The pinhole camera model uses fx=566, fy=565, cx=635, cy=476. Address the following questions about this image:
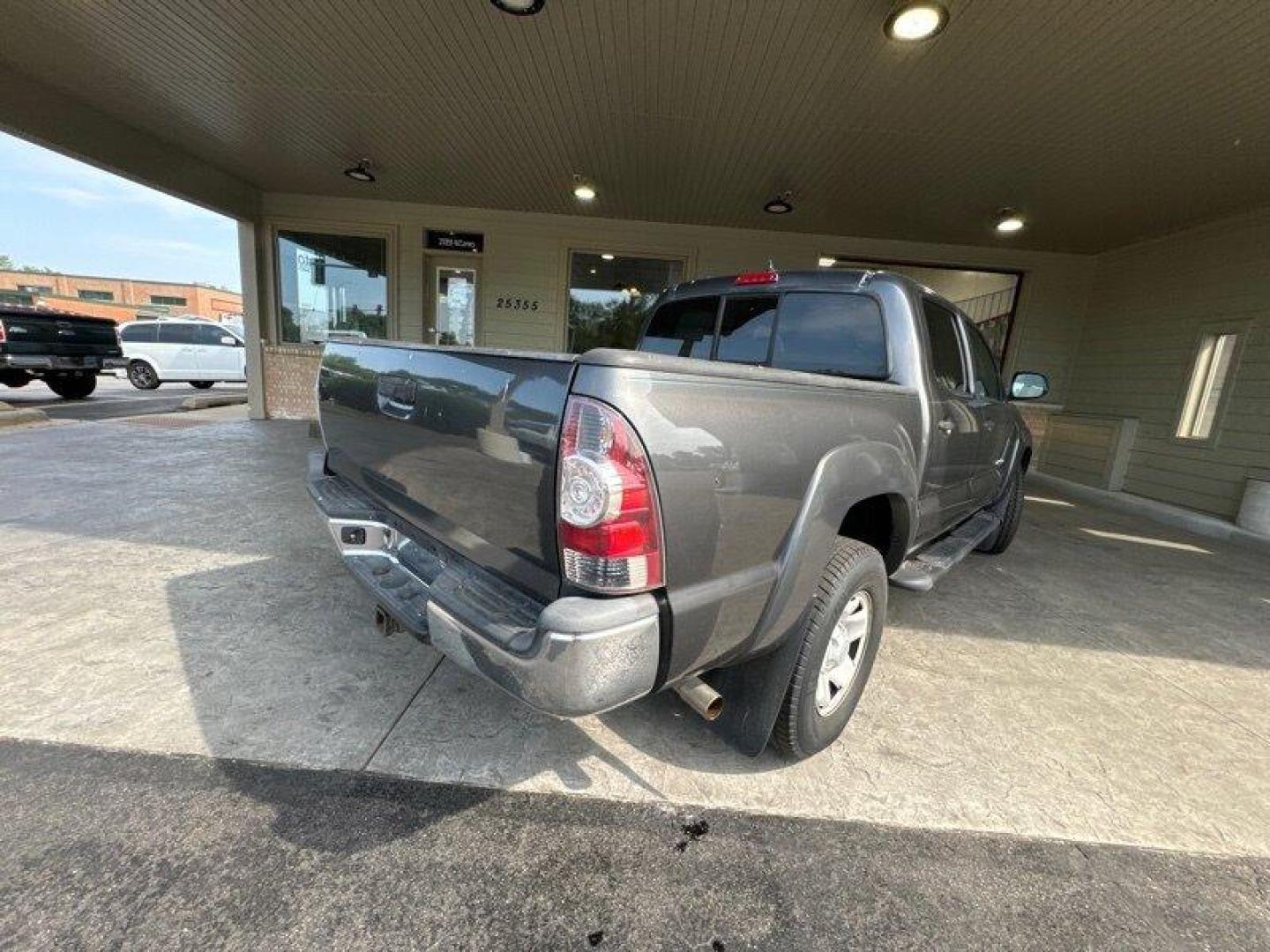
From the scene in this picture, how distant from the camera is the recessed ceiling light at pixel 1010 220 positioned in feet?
24.2

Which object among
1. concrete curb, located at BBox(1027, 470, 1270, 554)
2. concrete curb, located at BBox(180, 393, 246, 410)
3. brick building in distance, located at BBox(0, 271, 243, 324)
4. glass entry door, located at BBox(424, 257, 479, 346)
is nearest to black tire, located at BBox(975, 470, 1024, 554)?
concrete curb, located at BBox(1027, 470, 1270, 554)

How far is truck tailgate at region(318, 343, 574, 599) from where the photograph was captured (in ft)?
4.89

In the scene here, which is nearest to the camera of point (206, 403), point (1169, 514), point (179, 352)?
point (1169, 514)

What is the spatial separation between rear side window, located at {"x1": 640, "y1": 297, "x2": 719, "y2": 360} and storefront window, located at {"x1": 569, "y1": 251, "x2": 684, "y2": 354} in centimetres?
597

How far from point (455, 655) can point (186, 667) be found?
1723mm

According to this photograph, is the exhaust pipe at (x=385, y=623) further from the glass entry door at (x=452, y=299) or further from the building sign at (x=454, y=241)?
the building sign at (x=454, y=241)

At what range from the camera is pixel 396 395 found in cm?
207

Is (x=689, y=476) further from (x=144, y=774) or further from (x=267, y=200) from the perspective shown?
(x=267, y=200)

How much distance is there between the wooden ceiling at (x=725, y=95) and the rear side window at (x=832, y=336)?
2599 millimetres

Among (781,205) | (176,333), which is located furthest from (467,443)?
(176,333)

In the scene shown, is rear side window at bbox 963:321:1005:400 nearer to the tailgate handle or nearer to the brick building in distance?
the tailgate handle

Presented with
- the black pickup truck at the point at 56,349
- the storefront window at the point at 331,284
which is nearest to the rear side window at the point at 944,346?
the storefront window at the point at 331,284

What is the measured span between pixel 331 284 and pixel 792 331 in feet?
30.1

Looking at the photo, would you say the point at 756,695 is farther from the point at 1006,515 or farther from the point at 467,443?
the point at 1006,515
